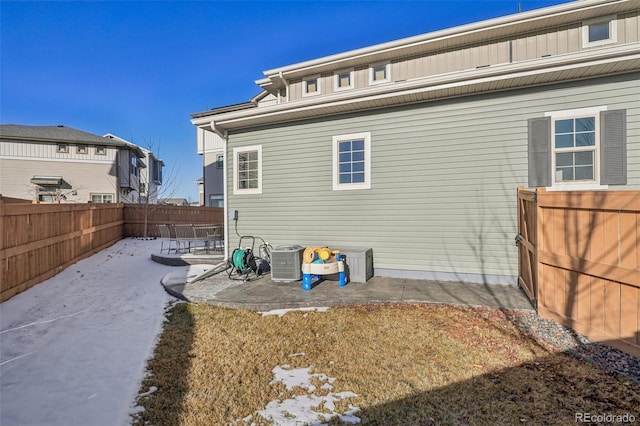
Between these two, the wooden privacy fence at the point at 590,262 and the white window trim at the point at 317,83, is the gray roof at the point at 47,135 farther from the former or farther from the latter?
the wooden privacy fence at the point at 590,262

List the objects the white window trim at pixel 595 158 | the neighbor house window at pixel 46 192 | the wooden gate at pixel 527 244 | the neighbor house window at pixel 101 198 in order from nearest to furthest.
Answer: the wooden gate at pixel 527 244
the white window trim at pixel 595 158
the neighbor house window at pixel 46 192
the neighbor house window at pixel 101 198

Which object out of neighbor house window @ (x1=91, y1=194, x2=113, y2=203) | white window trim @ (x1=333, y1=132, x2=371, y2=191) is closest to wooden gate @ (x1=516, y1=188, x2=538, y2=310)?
white window trim @ (x1=333, y1=132, x2=371, y2=191)

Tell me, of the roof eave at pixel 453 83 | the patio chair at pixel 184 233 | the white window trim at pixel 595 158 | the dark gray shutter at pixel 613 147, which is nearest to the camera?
the roof eave at pixel 453 83

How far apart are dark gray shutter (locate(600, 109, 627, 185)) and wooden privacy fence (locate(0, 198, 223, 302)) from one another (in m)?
9.71

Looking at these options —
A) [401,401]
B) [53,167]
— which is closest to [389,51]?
[401,401]

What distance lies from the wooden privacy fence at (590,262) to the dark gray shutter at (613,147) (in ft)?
5.70

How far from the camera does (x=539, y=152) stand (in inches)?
203

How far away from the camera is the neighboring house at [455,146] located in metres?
4.84

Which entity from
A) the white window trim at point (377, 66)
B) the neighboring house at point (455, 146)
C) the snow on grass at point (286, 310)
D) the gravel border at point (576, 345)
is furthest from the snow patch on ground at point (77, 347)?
the white window trim at point (377, 66)

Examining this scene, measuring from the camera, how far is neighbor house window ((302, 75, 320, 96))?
9.95 metres

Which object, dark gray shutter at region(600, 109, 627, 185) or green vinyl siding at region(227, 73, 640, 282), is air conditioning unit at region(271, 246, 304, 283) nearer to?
green vinyl siding at region(227, 73, 640, 282)

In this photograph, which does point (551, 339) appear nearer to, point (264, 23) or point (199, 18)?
point (264, 23)

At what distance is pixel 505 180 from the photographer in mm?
5383

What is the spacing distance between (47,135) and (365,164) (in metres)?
22.3
